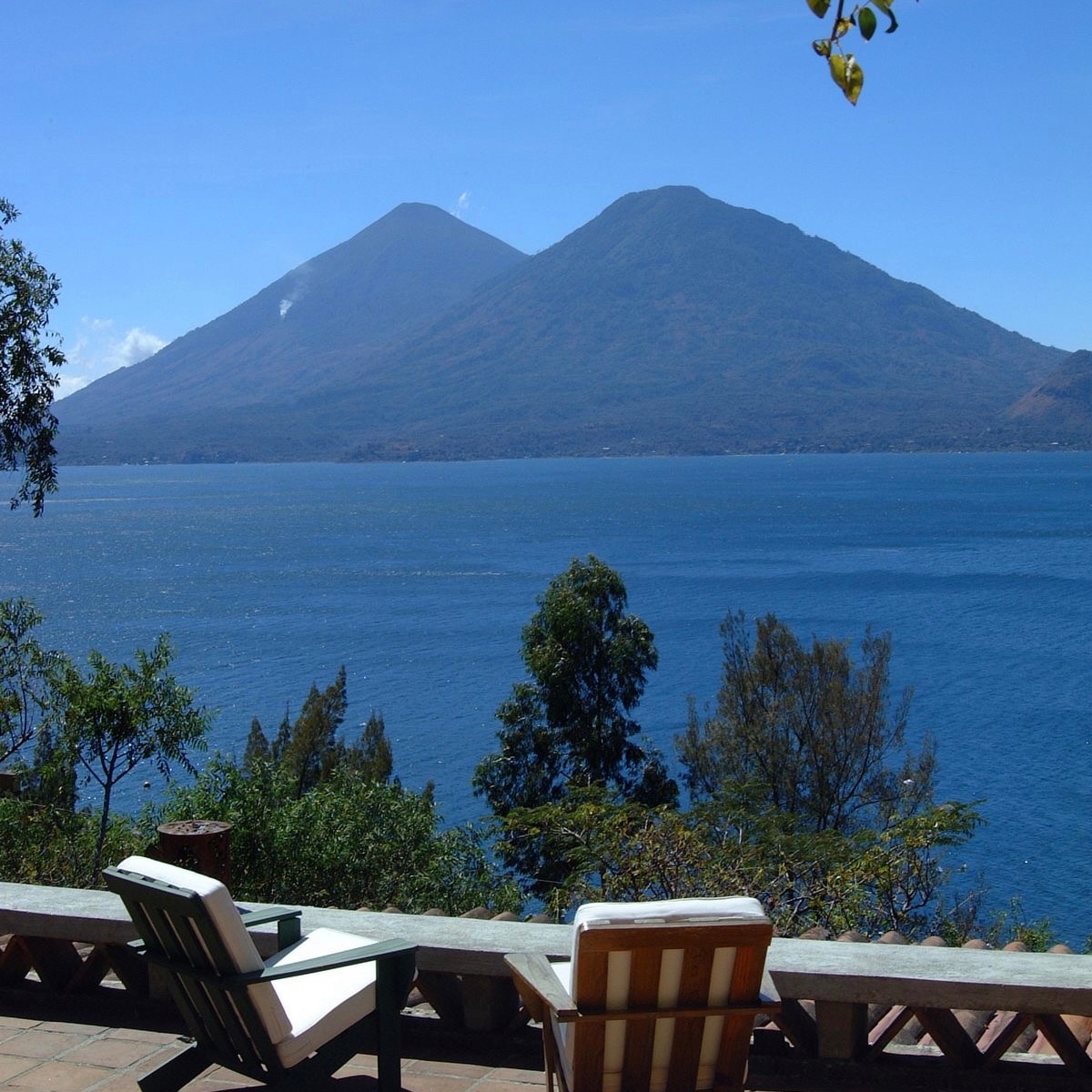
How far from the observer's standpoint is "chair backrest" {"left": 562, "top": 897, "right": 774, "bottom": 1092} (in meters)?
2.65

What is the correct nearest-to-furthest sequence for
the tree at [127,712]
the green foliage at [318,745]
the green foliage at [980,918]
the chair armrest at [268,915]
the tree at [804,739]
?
1. the chair armrest at [268,915]
2. the tree at [127,712]
3. the green foliage at [980,918]
4. the green foliage at [318,745]
5. the tree at [804,739]

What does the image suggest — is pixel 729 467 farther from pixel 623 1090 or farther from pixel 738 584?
pixel 623 1090

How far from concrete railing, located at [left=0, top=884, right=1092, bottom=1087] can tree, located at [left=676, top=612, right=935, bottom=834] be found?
73.8ft

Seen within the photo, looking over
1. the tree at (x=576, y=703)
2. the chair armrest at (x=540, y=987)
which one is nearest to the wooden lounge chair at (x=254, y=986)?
the chair armrest at (x=540, y=987)

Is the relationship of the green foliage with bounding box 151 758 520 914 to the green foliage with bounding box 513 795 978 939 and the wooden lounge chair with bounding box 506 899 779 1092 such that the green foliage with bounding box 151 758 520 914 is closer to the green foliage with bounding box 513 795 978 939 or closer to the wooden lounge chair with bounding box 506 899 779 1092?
the green foliage with bounding box 513 795 978 939

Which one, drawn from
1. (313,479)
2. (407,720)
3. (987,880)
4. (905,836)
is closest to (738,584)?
(407,720)

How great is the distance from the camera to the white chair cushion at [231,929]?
113 inches

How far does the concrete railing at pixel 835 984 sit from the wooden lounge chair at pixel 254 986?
345 mm

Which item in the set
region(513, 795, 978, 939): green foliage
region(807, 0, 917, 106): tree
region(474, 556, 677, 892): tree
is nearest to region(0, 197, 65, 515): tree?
region(513, 795, 978, 939): green foliage

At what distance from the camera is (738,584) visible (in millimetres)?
64562

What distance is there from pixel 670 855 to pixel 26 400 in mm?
6353

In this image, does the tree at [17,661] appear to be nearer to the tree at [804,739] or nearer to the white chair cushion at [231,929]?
the white chair cushion at [231,929]

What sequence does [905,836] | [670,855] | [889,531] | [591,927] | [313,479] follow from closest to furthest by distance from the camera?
[591,927] → [670,855] → [905,836] → [889,531] → [313,479]

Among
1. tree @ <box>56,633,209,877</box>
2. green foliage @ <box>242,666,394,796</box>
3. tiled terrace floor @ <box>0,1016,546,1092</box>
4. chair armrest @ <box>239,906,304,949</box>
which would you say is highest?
chair armrest @ <box>239,906,304,949</box>
